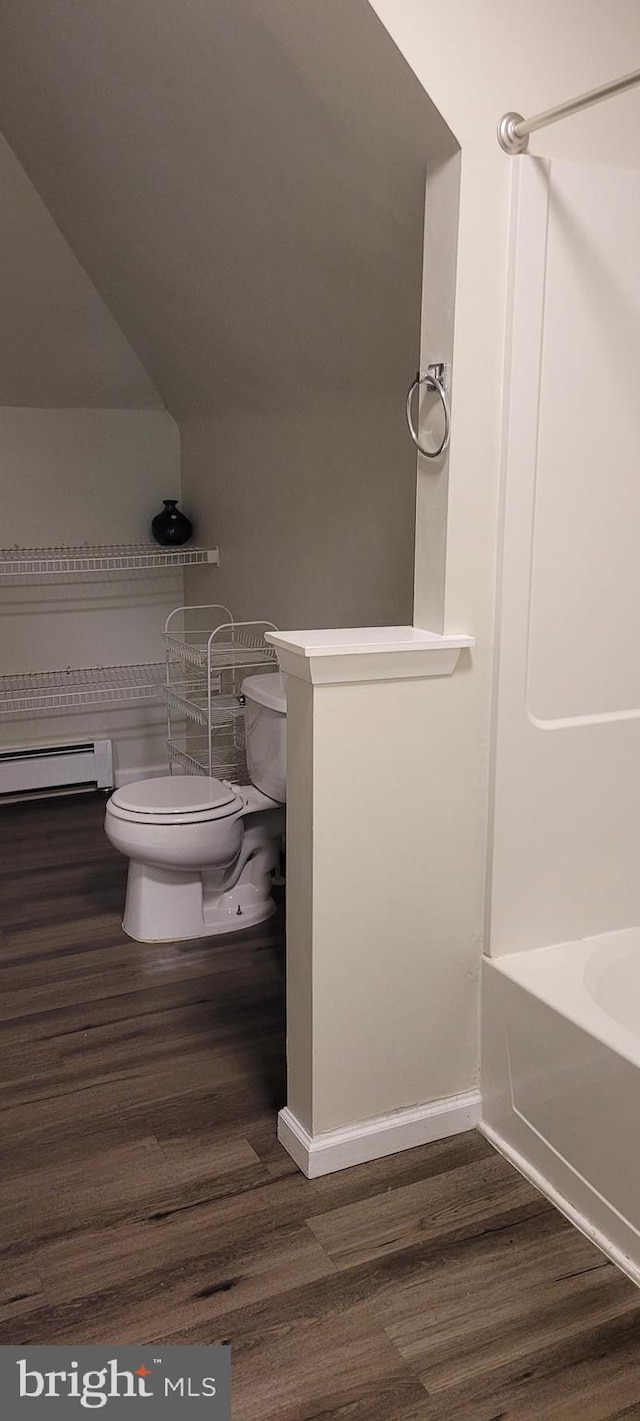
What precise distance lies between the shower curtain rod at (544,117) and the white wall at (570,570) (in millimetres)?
44

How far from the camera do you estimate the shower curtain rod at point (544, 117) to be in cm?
162

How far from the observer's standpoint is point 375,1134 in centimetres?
210

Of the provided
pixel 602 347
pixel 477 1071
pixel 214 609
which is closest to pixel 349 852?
pixel 477 1071

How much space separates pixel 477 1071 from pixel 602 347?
1.44 m

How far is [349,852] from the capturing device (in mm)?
1990

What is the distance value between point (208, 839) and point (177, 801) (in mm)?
157

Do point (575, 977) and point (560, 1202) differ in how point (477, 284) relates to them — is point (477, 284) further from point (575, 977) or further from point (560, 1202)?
point (560, 1202)

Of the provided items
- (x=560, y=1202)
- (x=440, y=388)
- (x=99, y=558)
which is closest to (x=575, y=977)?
(x=560, y=1202)

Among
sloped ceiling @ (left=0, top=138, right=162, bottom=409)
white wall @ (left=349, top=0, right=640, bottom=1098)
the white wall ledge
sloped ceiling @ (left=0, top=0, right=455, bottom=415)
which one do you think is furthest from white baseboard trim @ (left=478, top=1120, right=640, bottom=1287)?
sloped ceiling @ (left=0, top=138, right=162, bottom=409)

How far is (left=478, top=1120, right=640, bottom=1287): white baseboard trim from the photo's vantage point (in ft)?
5.94

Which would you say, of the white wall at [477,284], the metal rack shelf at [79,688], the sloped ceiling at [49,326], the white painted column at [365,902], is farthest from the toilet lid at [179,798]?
the sloped ceiling at [49,326]

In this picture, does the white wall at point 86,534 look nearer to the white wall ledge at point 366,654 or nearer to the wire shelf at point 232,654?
the wire shelf at point 232,654

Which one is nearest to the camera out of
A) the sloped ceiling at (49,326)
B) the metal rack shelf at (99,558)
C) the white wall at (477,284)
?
the white wall at (477,284)

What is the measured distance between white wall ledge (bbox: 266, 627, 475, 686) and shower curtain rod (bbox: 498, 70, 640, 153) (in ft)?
2.77
